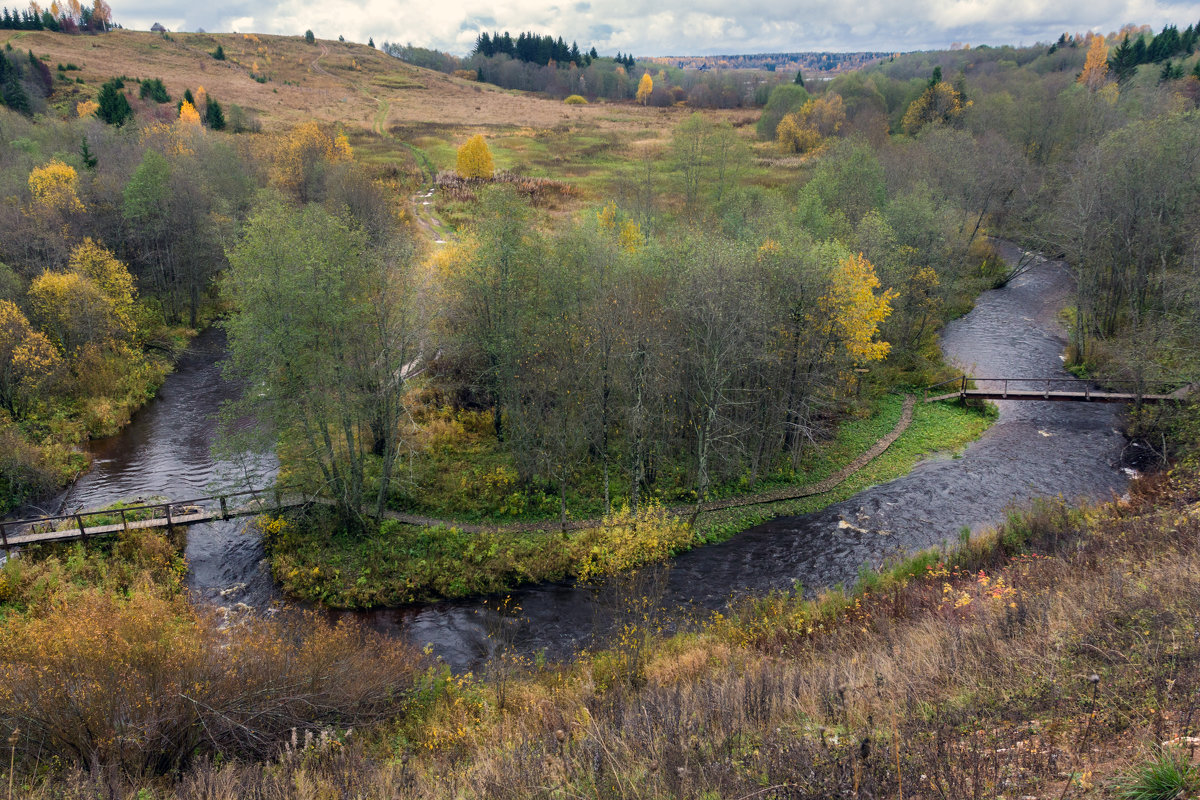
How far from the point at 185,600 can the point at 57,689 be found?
1038 centimetres

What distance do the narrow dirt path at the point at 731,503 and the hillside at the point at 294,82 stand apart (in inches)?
3084

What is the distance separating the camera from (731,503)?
92.1 feet

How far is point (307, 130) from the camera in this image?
60.1 meters

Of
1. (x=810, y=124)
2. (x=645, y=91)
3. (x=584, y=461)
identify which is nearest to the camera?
(x=584, y=461)

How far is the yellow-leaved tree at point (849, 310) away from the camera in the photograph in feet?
89.8

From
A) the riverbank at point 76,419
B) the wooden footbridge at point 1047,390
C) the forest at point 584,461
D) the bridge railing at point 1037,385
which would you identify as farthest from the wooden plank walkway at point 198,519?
the bridge railing at point 1037,385

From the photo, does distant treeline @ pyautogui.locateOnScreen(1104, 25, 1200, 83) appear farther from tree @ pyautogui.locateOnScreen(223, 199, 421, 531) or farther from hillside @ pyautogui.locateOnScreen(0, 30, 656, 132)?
tree @ pyautogui.locateOnScreen(223, 199, 421, 531)

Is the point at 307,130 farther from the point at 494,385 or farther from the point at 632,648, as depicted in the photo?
the point at 632,648

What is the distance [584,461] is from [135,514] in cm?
1839

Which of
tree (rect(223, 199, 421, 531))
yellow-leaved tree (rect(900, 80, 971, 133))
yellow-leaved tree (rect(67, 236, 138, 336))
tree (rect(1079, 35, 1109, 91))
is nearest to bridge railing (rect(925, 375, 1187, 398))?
tree (rect(223, 199, 421, 531))

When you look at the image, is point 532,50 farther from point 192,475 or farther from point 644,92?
point 192,475

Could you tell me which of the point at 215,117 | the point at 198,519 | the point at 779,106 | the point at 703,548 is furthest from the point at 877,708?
the point at 779,106

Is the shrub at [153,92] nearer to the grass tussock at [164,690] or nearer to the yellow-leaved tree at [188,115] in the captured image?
the yellow-leaved tree at [188,115]

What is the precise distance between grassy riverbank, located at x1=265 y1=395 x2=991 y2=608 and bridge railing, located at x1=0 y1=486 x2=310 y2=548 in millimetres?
1417
